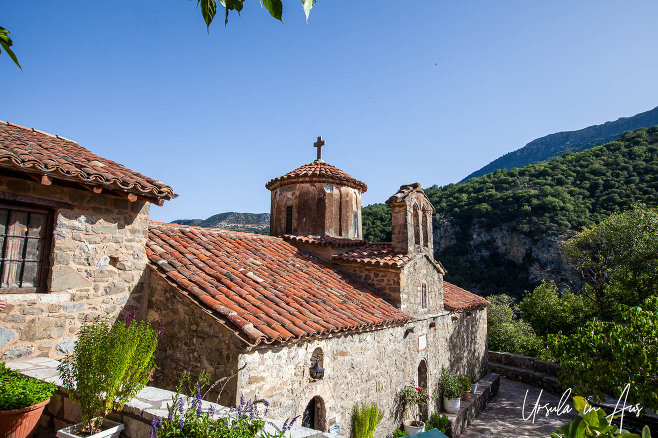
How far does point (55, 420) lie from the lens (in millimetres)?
3408

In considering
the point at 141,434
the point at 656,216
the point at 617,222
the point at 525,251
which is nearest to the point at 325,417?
the point at 141,434

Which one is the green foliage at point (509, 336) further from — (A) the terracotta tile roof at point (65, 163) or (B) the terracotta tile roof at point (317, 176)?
(A) the terracotta tile roof at point (65, 163)

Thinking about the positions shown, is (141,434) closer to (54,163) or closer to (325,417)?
(54,163)

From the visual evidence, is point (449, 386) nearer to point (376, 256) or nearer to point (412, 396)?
point (412, 396)

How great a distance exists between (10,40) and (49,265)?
3726mm

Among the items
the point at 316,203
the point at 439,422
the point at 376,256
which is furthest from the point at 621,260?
the point at 316,203

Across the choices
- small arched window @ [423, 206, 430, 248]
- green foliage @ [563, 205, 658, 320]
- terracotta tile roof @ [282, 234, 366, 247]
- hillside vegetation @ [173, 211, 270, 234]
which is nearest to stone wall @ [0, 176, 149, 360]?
terracotta tile roof @ [282, 234, 366, 247]

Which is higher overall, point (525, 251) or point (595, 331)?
point (525, 251)

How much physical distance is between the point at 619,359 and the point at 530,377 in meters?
10.6

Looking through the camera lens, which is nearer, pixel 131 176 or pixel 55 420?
pixel 55 420

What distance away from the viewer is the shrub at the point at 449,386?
10.3m

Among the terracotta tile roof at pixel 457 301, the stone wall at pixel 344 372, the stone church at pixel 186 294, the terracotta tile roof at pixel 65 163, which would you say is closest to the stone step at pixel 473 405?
the stone wall at pixel 344 372

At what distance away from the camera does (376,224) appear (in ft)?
98.4

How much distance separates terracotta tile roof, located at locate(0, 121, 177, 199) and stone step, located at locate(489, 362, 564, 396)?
15.7 metres
